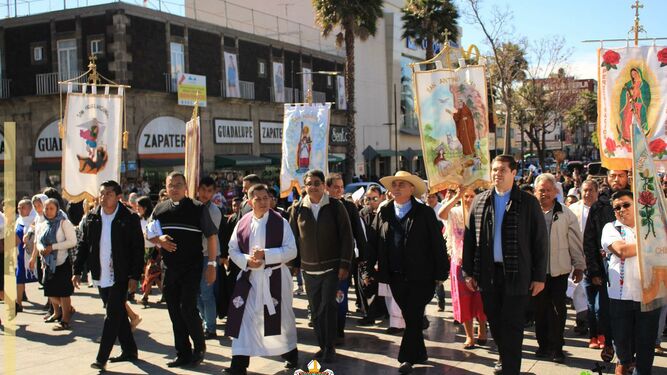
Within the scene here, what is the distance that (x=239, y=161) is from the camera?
1190 inches

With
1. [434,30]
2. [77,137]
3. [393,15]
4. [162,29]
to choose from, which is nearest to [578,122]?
[393,15]

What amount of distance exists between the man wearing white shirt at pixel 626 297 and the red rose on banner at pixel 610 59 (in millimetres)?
4396

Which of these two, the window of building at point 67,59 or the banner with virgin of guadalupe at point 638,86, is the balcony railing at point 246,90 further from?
the banner with virgin of guadalupe at point 638,86

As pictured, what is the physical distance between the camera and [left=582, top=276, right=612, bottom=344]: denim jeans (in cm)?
639

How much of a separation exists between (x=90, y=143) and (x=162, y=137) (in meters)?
17.5

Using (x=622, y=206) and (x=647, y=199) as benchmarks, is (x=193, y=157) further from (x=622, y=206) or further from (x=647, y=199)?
(x=647, y=199)

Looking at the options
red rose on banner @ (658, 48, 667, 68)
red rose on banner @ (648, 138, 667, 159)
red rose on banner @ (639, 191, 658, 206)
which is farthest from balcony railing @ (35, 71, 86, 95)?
red rose on banner @ (639, 191, 658, 206)

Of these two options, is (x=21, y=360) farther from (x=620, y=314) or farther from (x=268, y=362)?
(x=620, y=314)

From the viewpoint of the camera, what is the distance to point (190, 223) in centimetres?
662

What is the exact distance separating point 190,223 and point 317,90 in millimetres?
33016

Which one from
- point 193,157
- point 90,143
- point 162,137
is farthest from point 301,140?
point 162,137

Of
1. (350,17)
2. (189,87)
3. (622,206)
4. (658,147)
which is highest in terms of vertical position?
(350,17)

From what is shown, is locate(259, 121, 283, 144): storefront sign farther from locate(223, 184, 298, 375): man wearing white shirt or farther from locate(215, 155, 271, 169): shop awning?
locate(223, 184, 298, 375): man wearing white shirt

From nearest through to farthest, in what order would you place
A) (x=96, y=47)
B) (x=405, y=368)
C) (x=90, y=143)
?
1. (x=405, y=368)
2. (x=90, y=143)
3. (x=96, y=47)
